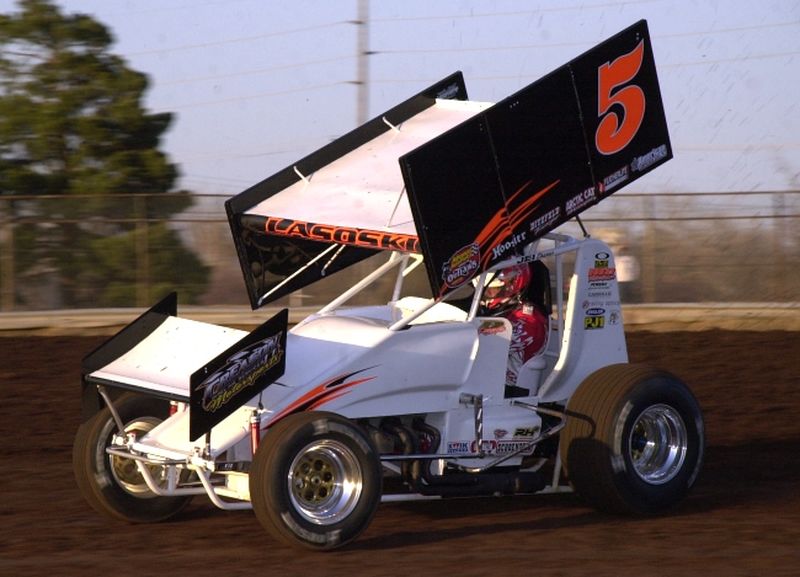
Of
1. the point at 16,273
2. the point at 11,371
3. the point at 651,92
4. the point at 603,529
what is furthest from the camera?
the point at 16,273

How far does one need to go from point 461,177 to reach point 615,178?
1327 mm

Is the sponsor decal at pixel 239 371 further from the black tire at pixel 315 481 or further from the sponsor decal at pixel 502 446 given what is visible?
the sponsor decal at pixel 502 446

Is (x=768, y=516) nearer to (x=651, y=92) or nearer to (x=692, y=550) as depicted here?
(x=692, y=550)

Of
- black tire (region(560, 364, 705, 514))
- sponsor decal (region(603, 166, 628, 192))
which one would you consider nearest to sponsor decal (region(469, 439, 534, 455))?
black tire (region(560, 364, 705, 514))

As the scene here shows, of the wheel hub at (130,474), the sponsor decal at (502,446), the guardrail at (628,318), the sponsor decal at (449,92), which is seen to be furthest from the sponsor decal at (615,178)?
the guardrail at (628,318)

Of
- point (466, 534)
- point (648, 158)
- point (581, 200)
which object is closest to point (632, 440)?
point (466, 534)

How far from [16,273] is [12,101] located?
4978 millimetres

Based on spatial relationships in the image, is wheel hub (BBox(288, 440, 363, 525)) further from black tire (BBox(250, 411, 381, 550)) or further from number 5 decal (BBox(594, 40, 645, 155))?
number 5 decal (BBox(594, 40, 645, 155))

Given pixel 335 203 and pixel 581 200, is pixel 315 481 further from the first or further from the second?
pixel 581 200

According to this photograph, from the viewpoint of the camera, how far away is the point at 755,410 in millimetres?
12531

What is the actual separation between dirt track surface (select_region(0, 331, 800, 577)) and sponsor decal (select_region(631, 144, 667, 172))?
2235mm

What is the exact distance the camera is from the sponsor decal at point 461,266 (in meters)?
7.70

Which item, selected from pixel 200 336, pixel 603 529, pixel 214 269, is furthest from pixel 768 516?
pixel 214 269

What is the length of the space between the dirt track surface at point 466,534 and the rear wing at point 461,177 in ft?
5.01
